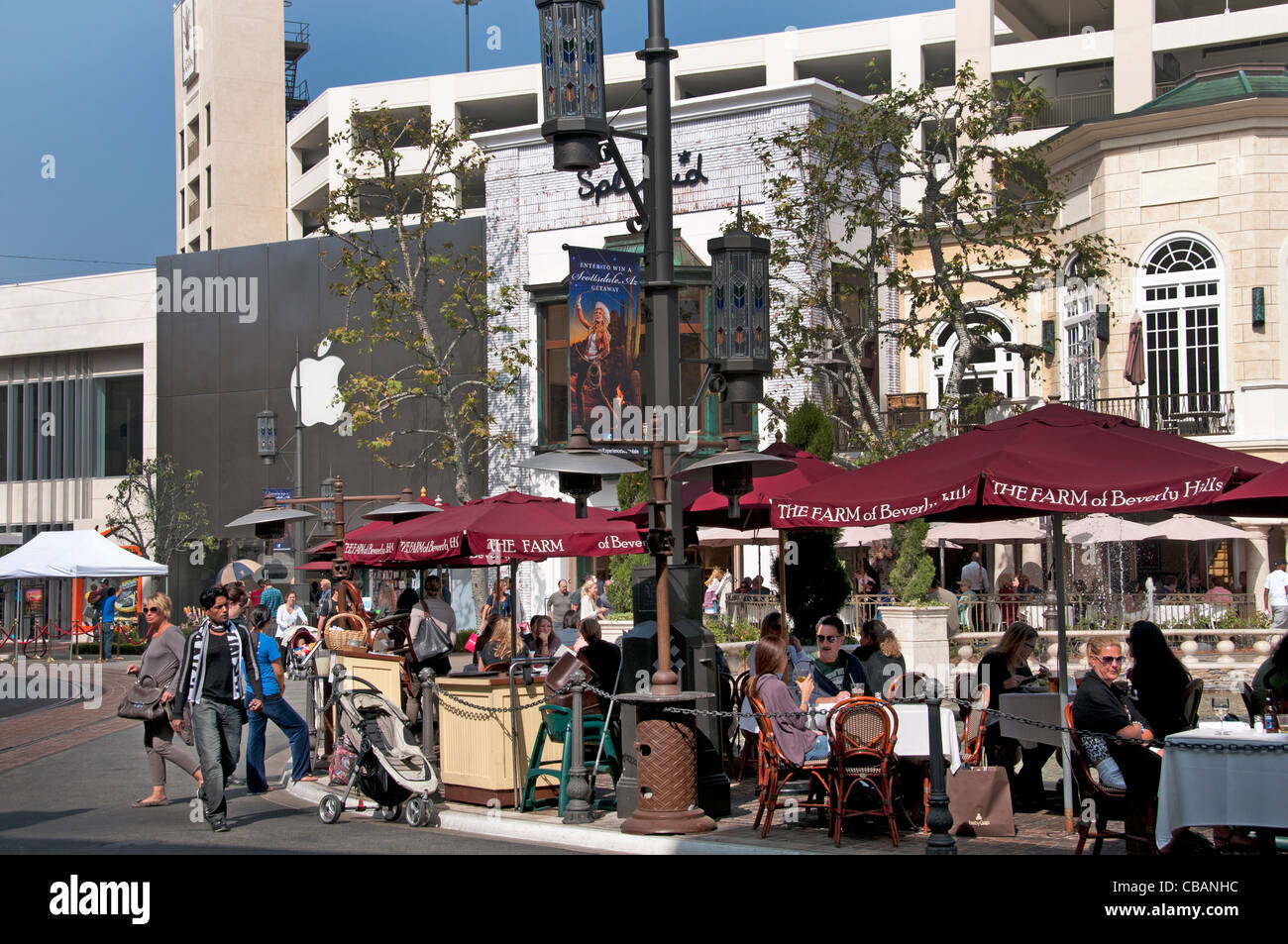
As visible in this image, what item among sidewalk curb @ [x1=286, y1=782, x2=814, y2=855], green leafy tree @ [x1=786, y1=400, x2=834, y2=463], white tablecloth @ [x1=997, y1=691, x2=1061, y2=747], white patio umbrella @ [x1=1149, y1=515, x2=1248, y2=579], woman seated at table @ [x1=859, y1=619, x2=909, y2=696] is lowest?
sidewalk curb @ [x1=286, y1=782, x2=814, y2=855]

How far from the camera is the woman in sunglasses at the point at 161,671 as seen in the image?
478 inches

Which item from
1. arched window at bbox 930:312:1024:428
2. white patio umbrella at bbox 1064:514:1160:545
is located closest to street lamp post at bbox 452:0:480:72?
arched window at bbox 930:312:1024:428

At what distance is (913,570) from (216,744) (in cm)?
1298

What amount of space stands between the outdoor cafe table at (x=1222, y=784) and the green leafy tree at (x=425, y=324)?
24272 millimetres

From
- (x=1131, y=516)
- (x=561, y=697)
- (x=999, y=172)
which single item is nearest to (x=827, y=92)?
(x=999, y=172)

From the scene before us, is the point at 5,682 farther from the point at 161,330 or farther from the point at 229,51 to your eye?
the point at 229,51

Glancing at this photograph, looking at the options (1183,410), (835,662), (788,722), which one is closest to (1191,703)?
(788,722)

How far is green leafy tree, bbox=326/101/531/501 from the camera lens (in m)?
31.5

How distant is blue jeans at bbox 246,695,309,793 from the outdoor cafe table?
317 inches

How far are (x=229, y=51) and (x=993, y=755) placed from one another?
54.0 m

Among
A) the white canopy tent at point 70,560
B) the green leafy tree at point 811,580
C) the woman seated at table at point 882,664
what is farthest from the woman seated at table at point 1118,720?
the white canopy tent at point 70,560

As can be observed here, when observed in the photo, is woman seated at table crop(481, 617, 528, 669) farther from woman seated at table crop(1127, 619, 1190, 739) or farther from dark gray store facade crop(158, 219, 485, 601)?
dark gray store facade crop(158, 219, 485, 601)

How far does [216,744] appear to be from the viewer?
36.6 ft

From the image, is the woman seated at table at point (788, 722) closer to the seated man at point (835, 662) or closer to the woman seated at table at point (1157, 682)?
the seated man at point (835, 662)
